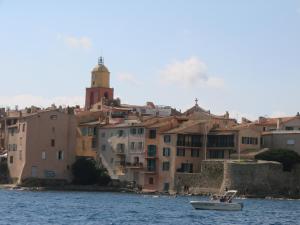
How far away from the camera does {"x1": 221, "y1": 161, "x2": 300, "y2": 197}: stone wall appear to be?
3944 inches

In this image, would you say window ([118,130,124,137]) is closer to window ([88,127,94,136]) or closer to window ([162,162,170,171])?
window ([88,127,94,136])

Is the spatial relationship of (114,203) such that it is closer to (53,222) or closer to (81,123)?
(53,222)

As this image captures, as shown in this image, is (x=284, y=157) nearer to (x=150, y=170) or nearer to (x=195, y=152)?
(x=195, y=152)

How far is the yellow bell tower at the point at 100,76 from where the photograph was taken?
15925 cm

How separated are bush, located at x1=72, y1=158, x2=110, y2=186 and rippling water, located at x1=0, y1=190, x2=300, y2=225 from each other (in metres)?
20.0

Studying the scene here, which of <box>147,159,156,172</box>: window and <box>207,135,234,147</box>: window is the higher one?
<box>207,135,234,147</box>: window

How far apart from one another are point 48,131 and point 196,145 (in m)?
18.6

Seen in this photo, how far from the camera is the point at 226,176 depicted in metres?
101

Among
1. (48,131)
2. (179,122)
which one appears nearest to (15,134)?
(48,131)

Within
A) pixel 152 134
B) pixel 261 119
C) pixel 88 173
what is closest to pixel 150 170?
pixel 152 134

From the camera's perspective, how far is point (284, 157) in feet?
341

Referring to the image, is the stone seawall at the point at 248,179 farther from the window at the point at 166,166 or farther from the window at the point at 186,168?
the window at the point at 166,166

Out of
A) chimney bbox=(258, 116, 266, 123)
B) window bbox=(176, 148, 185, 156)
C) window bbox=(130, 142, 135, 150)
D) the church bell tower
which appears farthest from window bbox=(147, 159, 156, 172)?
the church bell tower

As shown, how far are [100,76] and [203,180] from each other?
2273 inches
